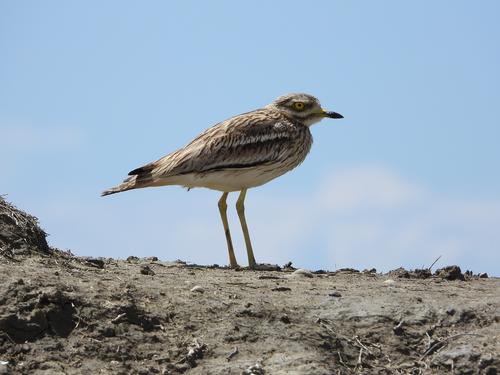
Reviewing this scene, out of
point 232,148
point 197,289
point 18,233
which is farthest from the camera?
point 232,148

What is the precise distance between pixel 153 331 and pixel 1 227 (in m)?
2.42

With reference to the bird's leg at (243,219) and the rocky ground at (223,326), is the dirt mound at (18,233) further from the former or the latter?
the bird's leg at (243,219)

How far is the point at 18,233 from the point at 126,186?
2.64 metres

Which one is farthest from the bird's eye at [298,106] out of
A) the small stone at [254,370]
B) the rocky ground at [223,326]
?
the small stone at [254,370]

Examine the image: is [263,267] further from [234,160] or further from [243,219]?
[234,160]

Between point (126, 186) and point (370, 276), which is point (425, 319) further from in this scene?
point (126, 186)

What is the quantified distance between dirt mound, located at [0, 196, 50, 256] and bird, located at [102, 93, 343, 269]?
216 centimetres

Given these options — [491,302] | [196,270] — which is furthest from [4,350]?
[491,302]

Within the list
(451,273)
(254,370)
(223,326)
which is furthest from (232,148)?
(254,370)

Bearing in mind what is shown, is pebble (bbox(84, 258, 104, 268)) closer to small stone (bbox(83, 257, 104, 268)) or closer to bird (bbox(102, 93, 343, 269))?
small stone (bbox(83, 257, 104, 268))

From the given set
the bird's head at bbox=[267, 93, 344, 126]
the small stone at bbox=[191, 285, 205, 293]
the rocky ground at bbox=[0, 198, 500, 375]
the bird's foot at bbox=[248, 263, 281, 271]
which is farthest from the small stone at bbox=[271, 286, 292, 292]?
the bird's head at bbox=[267, 93, 344, 126]

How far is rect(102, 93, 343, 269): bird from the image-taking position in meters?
12.6

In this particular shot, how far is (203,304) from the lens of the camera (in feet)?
29.8

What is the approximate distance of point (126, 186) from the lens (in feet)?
42.3
